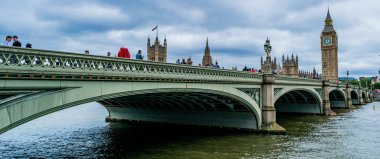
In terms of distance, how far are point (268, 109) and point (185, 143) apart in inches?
365

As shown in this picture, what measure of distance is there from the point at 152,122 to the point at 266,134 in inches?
545

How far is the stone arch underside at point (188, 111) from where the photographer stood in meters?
28.5

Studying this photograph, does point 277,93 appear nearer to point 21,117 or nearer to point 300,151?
point 300,151

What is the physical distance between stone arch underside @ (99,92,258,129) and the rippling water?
1348 millimetres

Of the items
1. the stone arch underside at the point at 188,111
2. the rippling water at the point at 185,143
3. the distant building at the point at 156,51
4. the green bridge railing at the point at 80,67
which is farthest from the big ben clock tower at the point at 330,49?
the green bridge railing at the point at 80,67

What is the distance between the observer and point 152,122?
1454 inches

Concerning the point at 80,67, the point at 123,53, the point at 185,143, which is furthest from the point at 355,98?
the point at 80,67

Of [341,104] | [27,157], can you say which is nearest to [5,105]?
[27,157]

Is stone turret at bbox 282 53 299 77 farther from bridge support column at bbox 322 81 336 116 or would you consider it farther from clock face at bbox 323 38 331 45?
bridge support column at bbox 322 81 336 116

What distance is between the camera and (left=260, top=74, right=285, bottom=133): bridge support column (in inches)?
1157

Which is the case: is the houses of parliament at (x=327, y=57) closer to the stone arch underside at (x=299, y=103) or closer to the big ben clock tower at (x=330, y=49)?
the big ben clock tower at (x=330, y=49)

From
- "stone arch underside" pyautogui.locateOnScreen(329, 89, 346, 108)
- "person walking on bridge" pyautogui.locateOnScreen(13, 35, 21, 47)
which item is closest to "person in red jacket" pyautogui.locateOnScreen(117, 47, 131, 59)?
"person walking on bridge" pyautogui.locateOnScreen(13, 35, 21, 47)

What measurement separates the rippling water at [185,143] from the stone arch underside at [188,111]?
53.1 inches

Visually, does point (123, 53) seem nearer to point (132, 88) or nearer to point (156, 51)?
point (132, 88)
